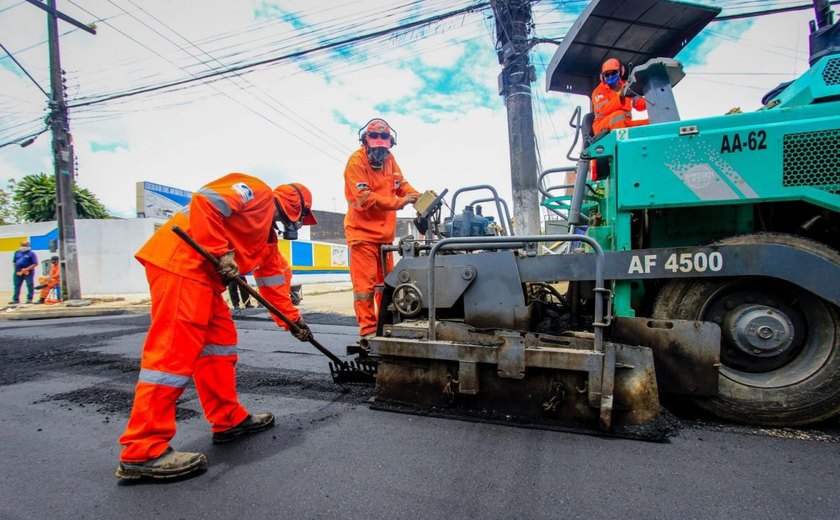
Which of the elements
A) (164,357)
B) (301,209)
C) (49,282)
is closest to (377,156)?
(301,209)

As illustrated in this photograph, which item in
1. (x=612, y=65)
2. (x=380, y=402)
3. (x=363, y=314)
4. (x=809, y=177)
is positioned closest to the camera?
(x=809, y=177)

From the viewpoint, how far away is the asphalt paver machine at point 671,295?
2.21 metres

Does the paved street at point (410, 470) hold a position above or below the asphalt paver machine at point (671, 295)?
below

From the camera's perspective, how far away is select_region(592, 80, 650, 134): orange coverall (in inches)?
132

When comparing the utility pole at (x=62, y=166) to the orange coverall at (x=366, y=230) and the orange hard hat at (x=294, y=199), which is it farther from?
the orange hard hat at (x=294, y=199)

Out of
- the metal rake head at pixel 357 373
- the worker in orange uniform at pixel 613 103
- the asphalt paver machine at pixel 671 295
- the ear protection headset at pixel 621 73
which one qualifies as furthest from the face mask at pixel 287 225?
the ear protection headset at pixel 621 73

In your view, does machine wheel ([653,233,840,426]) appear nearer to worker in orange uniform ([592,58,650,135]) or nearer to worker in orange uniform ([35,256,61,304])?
worker in orange uniform ([592,58,650,135])

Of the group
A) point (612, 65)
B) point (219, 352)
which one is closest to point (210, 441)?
point (219, 352)

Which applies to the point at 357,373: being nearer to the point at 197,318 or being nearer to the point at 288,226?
the point at 288,226

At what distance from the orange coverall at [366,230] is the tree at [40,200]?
2411 cm

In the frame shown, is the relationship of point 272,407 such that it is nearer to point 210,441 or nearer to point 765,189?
point 210,441

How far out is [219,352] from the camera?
2428 millimetres

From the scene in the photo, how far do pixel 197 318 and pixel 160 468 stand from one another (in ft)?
2.25

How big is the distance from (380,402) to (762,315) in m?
2.23
